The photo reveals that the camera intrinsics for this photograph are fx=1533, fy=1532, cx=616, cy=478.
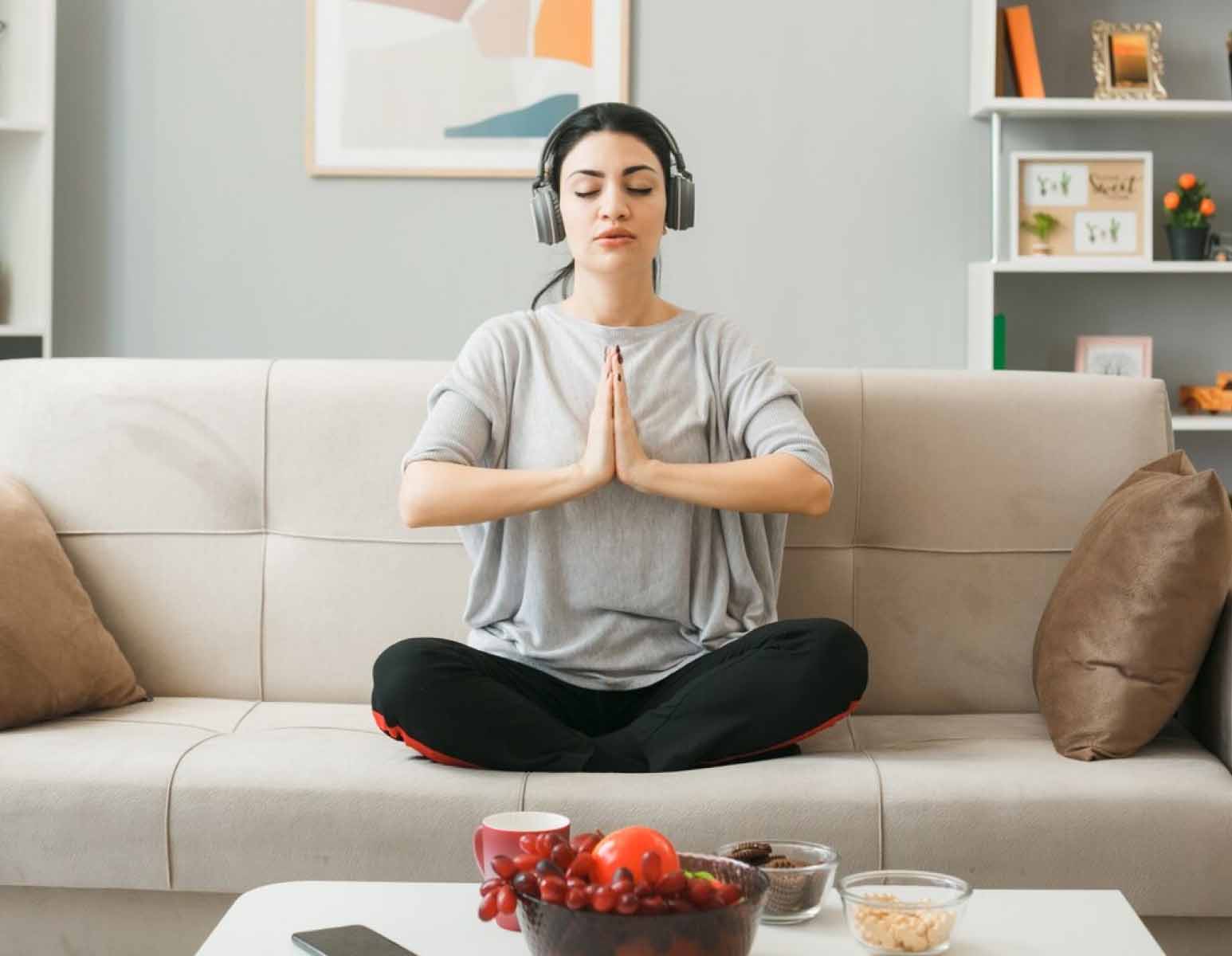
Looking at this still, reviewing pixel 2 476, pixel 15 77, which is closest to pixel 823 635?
pixel 2 476

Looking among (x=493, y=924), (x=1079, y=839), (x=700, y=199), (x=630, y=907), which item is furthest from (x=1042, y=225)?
(x=630, y=907)

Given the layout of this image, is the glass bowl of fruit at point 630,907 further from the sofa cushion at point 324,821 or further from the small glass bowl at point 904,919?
the sofa cushion at point 324,821

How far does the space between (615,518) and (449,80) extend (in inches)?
65.1

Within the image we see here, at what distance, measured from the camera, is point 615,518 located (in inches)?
83.6

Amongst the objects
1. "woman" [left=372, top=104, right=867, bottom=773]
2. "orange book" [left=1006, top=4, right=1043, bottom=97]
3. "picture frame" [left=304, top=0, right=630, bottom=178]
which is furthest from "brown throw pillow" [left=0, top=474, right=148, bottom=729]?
"orange book" [left=1006, top=4, right=1043, bottom=97]

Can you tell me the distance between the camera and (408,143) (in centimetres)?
344

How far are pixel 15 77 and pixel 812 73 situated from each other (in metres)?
1.74

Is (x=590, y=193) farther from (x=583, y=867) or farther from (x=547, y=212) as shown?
(x=583, y=867)

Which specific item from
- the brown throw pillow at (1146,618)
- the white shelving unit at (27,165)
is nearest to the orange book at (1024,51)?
the brown throw pillow at (1146,618)

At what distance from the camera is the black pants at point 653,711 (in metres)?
1.86

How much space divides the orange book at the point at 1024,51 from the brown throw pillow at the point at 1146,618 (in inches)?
60.6

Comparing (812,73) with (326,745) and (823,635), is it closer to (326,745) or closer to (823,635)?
(823,635)

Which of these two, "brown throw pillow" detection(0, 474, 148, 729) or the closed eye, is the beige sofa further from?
the closed eye

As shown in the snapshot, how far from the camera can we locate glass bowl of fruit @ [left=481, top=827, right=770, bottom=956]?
1.03m
